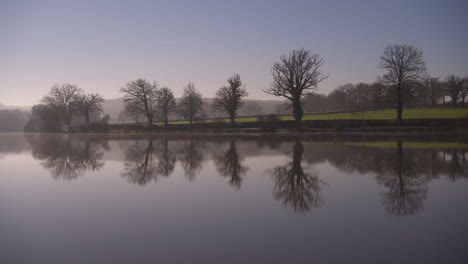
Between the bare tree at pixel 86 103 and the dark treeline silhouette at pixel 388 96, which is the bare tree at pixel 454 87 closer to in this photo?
the dark treeline silhouette at pixel 388 96

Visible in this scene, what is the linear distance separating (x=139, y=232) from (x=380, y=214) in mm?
5437

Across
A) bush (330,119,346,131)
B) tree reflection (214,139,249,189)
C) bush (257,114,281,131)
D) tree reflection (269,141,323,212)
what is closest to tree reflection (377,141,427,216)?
tree reflection (269,141,323,212)

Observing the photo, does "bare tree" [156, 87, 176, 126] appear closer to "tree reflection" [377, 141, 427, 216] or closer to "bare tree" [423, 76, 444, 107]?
"tree reflection" [377, 141, 427, 216]

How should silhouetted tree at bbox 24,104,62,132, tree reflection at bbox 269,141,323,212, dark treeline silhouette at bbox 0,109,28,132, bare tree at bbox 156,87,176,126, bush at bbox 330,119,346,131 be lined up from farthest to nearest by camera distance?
dark treeline silhouette at bbox 0,109,28,132, silhouetted tree at bbox 24,104,62,132, bare tree at bbox 156,87,176,126, bush at bbox 330,119,346,131, tree reflection at bbox 269,141,323,212

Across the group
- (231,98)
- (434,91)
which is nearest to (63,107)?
(231,98)

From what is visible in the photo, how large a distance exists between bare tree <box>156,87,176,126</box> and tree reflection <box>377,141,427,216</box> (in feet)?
185

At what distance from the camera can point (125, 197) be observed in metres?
8.69

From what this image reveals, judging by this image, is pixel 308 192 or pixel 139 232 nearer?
pixel 139 232

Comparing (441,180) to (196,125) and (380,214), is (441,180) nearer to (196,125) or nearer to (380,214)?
(380,214)

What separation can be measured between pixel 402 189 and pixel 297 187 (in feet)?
10.4

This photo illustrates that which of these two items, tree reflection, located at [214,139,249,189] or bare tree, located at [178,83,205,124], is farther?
bare tree, located at [178,83,205,124]

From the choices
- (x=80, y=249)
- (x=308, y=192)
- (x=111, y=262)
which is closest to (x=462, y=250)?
(x=308, y=192)

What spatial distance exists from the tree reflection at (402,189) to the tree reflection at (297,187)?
1.90 meters

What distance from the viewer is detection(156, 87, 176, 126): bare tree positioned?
212ft
